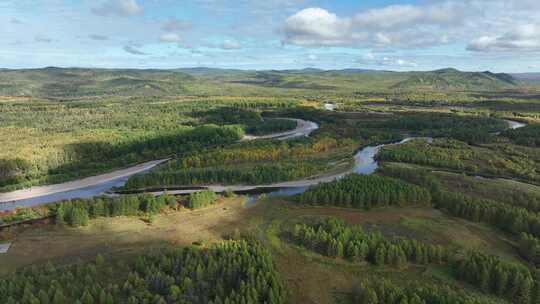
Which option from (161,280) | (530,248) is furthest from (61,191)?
(530,248)

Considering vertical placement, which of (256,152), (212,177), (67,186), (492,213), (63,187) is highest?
(256,152)

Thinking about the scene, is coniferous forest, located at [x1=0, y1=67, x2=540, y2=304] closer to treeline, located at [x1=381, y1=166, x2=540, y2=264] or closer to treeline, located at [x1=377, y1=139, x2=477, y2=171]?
treeline, located at [x1=381, y1=166, x2=540, y2=264]

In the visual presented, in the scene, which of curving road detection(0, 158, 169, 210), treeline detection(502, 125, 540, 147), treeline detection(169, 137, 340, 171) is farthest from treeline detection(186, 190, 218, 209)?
treeline detection(502, 125, 540, 147)

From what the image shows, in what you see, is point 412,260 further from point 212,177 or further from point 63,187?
point 63,187

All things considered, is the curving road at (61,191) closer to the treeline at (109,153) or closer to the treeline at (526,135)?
the treeline at (109,153)

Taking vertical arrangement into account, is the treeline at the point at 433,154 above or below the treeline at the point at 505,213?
above

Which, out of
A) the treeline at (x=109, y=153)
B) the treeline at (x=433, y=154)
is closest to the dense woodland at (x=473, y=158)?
the treeline at (x=433, y=154)

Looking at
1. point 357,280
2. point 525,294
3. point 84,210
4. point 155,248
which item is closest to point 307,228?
point 357,280
